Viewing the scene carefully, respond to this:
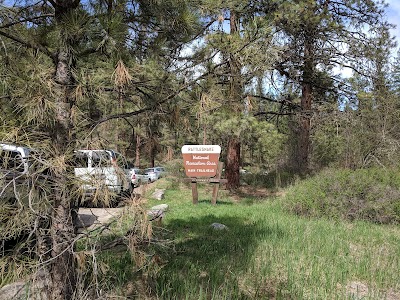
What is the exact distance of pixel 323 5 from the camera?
12492 millimetres

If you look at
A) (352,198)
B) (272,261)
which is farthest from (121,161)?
(352,198)

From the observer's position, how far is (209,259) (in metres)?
4.73

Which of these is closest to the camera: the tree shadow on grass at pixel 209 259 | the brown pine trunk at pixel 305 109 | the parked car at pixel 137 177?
the parked car at pixel 137 177

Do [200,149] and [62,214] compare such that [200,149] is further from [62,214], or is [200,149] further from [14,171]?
[14,171]

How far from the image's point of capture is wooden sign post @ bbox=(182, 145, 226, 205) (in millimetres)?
10789

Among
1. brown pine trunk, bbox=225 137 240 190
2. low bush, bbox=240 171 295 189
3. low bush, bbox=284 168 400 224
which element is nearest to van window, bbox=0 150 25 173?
low bush, bbox=284 168 400 224

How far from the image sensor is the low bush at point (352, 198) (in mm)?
8133

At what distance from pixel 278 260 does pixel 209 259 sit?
0.89 m

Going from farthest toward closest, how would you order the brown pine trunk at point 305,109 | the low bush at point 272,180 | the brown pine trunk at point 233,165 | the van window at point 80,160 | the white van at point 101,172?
the low bush at point 272,180
the brown pine trunk at point 233,165
the brown pine trunk at point 305,109
the van window at point 80,160
the white van at point 101,172

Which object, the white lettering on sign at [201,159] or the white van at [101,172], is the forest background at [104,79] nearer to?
the white van at [101,172]

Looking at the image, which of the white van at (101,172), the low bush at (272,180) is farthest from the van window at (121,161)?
the low bush at (272,180)

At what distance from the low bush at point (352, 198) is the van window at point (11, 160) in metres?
7.06

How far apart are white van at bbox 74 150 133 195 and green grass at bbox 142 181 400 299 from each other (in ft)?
3.60

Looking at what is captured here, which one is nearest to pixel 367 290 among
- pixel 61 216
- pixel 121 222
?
pixel 121 222
